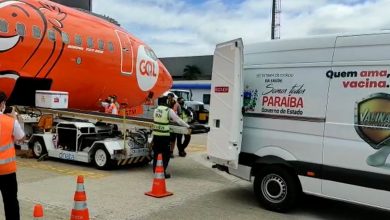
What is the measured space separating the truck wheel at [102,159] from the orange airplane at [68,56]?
3790mm

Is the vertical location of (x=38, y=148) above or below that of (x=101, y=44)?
below

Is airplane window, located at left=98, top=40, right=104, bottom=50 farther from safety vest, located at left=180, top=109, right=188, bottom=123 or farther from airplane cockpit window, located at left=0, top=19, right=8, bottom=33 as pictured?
airplane cockpit window, located at left=0, top=19, right=8, bottom=33

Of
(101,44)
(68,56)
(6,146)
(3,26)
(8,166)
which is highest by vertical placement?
(101,44)

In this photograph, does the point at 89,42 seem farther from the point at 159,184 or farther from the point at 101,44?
the point at 159,184

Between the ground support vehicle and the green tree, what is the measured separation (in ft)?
135

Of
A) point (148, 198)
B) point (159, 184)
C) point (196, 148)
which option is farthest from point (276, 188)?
point (196, 148)

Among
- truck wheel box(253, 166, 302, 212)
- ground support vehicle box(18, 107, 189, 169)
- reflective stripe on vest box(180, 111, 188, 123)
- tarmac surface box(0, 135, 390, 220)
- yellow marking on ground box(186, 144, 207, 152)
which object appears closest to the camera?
tarmac surface box(0, 135, 390, 220)

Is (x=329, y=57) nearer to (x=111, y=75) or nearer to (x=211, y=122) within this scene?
(x=211, y=122)

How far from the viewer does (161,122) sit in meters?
9.73

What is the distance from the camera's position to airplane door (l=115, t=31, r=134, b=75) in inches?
672

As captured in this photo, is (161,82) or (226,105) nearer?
(226,105)

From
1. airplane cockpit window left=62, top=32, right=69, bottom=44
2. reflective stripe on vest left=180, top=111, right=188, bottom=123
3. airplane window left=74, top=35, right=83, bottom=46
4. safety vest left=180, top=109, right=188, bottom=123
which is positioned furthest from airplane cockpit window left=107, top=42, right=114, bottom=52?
reflective stripe on vest left=180, top=111, right=188, bottom=123

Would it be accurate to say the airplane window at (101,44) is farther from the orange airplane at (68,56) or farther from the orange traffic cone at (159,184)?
the orange traffic cone at (159,184)

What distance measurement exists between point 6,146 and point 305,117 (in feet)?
13.6
